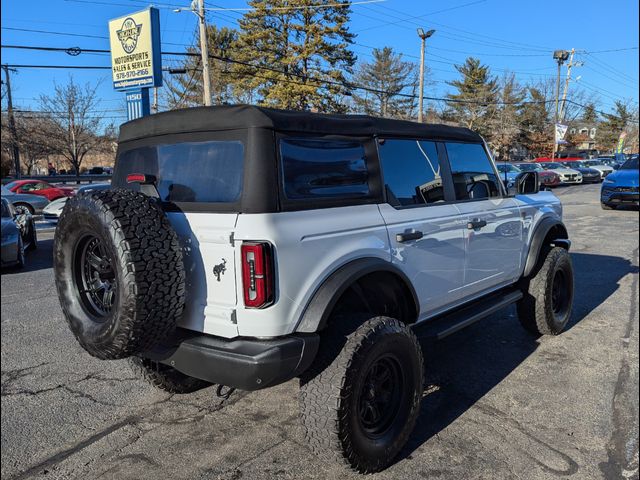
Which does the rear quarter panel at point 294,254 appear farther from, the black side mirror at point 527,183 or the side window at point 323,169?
the black side mirror at point 527,183

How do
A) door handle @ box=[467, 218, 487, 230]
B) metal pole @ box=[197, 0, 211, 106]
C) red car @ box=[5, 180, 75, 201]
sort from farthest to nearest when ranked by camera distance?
metal pole @ box=[197, 0, 211, 106]
red car @ box=[5, 180, 75, 201]
door handle @ box=[467, 218, 487, 230]

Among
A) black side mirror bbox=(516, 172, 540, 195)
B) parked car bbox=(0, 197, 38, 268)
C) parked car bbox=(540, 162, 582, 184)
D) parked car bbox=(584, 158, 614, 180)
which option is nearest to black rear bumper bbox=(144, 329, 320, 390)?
black side mirror bbox=(516, 172, 540, 195)

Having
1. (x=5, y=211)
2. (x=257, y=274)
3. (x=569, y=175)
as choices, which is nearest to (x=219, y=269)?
(x=257, y=274)

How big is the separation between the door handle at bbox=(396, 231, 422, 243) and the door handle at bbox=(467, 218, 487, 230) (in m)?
0.72

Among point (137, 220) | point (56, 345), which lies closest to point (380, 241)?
point (137, 220)

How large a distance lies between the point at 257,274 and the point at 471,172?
8.22 ft

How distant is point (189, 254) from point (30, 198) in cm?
1754

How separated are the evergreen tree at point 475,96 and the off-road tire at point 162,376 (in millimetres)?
60662

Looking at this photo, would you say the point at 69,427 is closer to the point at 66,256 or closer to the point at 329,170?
the point at 66,256

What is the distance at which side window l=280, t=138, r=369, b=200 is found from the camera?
273cm

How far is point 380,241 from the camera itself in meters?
3.03

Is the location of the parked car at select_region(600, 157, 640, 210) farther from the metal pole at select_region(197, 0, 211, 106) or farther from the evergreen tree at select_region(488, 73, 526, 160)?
the evergreen tree at select_region(488, 73, 526, 160)

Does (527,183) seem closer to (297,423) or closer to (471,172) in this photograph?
(471,172)

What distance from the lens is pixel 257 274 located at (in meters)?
2.44
